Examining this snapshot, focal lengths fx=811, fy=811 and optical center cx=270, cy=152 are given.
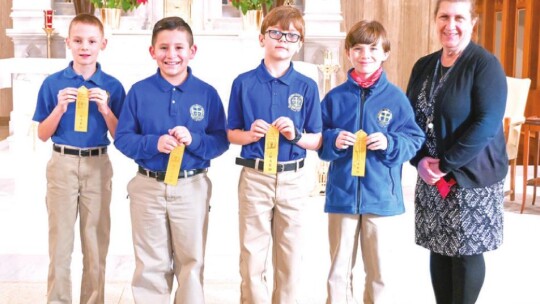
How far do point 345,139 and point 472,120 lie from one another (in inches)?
19.8

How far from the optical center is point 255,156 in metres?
3.27

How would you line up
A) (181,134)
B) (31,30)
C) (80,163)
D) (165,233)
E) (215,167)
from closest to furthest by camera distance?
(181,134) < (165,233) < (80,163) < (215,167) < (31,30)

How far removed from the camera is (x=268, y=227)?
3324 mm

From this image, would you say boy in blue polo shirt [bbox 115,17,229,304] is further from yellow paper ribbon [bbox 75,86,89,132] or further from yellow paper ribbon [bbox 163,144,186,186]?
yellow paper ribbon [bbox 75,86,89,132]

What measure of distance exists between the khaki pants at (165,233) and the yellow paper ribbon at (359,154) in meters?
0.62

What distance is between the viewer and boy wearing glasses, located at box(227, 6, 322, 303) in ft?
10.6

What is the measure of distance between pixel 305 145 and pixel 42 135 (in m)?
1.10

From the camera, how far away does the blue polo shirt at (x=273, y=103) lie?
325 centimetres

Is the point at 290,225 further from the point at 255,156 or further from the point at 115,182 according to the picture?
the point at 115,182

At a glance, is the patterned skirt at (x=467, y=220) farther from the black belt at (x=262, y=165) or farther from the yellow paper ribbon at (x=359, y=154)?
the black belt at (x=262, y=165)

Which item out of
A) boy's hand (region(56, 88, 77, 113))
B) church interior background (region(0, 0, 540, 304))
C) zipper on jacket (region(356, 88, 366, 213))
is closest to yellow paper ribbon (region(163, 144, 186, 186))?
boy's hand (region(56, 88, 77, 113))

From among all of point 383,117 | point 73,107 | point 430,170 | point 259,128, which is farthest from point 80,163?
point 430,170

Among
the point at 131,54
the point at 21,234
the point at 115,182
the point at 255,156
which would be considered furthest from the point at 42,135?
the point at 131,54

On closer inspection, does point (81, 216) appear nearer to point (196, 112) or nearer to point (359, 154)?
point (196, 112)
